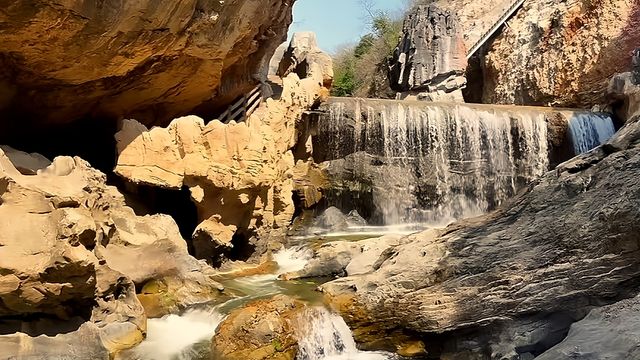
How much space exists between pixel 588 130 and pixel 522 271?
8819mm

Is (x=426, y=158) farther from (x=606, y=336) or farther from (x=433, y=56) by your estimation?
(x=606, y=336)

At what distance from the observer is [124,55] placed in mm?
7230

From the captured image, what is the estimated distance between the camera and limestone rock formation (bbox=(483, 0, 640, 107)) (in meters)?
15.9

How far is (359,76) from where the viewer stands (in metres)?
25.6

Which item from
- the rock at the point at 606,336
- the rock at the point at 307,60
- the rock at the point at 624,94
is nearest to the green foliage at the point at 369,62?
the rock at the point at 307,60

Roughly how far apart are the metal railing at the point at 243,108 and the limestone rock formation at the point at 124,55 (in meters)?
0.23

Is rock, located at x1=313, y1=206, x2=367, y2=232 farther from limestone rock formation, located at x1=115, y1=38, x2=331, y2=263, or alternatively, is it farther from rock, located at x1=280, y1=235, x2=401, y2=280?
rock, located at x1=280, y1=235, x2=401, y2=280

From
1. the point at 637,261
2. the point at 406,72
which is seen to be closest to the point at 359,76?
the point at 406,72

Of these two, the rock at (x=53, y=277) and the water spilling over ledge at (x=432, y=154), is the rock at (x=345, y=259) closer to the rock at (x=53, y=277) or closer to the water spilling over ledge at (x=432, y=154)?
the rock at (x=53, y=277)

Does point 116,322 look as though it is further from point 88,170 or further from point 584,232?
point 584,232

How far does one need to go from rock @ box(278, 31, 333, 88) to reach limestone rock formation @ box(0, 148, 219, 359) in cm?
735

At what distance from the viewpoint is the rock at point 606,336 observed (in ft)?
10.0

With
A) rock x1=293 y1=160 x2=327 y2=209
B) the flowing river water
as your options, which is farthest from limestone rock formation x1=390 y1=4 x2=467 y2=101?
rock x1=293 y1=160 x2=327 y2=209

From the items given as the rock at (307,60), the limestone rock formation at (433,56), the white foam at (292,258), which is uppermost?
the limestone rock formation at (433,56)
